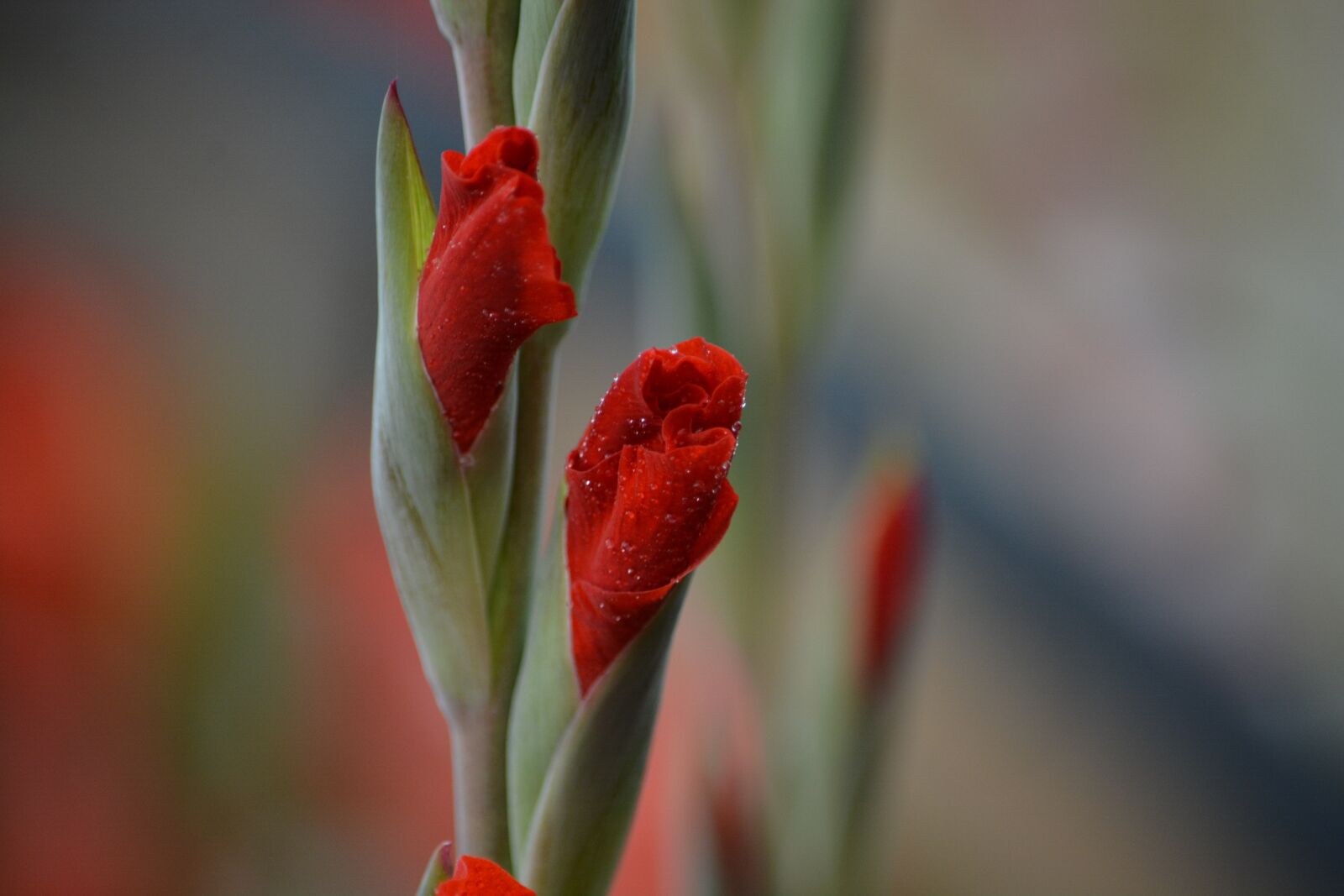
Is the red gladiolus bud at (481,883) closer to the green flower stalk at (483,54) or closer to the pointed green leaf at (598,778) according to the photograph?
the pointed green leaf at (598,778)

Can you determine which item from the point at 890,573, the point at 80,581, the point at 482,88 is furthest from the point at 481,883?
the point at 80,581

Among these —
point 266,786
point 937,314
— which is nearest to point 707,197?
point 266,786

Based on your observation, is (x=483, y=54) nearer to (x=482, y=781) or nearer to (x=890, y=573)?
(x=482, y=781)

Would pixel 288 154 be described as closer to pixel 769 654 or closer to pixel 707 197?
pixel 707 197

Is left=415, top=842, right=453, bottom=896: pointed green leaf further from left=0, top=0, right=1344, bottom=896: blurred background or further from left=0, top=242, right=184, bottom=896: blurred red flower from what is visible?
left=0, top=242, right=184, bottom=896: blurred red flower

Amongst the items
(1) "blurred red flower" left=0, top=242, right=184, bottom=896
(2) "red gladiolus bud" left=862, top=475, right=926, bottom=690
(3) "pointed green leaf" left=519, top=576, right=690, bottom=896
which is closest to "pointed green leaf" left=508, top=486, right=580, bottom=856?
(3) "pointed green leaf" left=519, top=576, right=690, bottom=896

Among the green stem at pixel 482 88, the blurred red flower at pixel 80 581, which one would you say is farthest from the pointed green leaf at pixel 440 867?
the blurred red flower at pixel 80 581
